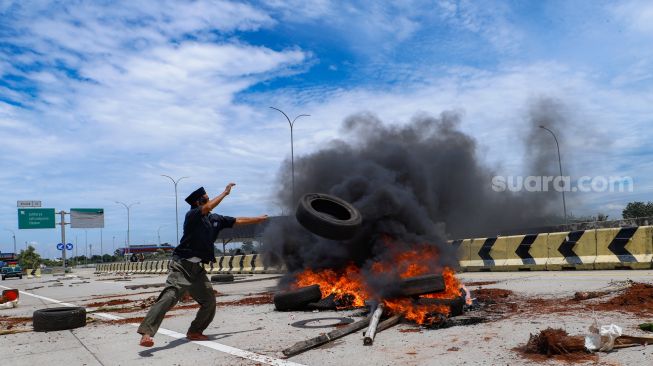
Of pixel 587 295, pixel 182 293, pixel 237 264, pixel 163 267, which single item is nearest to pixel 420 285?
pixel 182 293

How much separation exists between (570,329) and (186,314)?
6.41 metres

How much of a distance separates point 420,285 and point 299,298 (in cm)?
240

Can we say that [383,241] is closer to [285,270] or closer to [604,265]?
[285,270]

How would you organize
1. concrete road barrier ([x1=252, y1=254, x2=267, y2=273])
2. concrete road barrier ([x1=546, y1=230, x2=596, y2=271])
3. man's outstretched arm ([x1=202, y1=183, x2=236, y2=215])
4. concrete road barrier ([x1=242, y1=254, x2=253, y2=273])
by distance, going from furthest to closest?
1. concrete road barrier ([x1=242, y1=254, x2=253, y2=273])
2. concrete road barrier ([x1=252, y1=254, x2=267, y2=273])
3. concrete road barrier ([x1=546, y1=230, x2=596, y2=271])
4. man's outstretched arm ([x1=202, y1=183, x2=236, y2=215])

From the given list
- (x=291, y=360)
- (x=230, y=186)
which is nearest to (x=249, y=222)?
(x=230, y=186)


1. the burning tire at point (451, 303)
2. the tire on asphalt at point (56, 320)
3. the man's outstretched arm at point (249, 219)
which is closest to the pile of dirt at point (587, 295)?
the burning tire at point (451, 303)

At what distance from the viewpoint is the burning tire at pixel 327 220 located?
26.1ft

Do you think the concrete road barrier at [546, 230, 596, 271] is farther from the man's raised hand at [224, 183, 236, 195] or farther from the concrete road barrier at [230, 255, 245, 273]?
the concrete road barrier at [230, 255, 245, 273]

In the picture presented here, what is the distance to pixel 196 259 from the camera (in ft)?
20.8

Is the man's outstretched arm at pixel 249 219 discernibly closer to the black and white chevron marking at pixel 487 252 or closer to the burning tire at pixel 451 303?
the burning tire at pixel 451 303

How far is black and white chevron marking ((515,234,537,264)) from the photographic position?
49.4 feet

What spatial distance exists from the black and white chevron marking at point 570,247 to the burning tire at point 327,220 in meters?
8.33

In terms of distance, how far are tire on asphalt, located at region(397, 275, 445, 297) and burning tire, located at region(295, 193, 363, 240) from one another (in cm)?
144

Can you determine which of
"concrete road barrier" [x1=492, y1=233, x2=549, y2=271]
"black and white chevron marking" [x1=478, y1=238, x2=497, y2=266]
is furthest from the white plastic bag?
"black and white chevron marking" [x1=478, y1=238, x2=497, y2=266]
